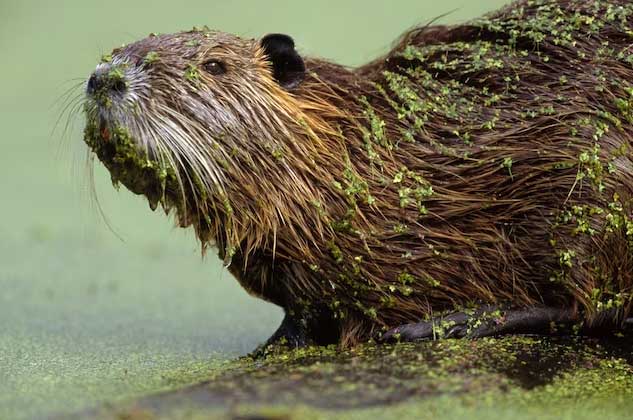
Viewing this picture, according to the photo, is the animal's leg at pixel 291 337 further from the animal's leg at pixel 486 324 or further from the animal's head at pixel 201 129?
the animal's head at pixel 201 129

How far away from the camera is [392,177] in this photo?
167 inches

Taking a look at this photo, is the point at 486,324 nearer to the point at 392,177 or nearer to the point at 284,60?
the point at 392,177

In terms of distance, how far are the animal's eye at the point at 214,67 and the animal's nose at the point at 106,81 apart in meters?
0.33

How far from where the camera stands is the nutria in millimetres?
4125

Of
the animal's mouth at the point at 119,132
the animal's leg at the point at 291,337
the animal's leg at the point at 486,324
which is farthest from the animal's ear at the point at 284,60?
the animal's leg at the point at 486,324

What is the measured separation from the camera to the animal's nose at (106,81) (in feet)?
13.3

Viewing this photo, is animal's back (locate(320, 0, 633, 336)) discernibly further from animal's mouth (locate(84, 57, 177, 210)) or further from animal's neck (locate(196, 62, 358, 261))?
animal's mouth (locate(84, 57, 177, 210))

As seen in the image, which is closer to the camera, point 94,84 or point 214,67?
point 94,84

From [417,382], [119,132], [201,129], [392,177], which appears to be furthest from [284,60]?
[417,382]

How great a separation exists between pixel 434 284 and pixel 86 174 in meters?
1.48

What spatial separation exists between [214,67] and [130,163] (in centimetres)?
51

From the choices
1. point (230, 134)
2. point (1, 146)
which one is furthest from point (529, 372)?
point (1, 146)

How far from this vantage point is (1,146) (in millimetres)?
9125

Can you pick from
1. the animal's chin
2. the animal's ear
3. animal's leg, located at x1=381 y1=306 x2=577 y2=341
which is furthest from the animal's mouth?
animal's leg, located at x1=381 y1=306 x2=577 y2=341
